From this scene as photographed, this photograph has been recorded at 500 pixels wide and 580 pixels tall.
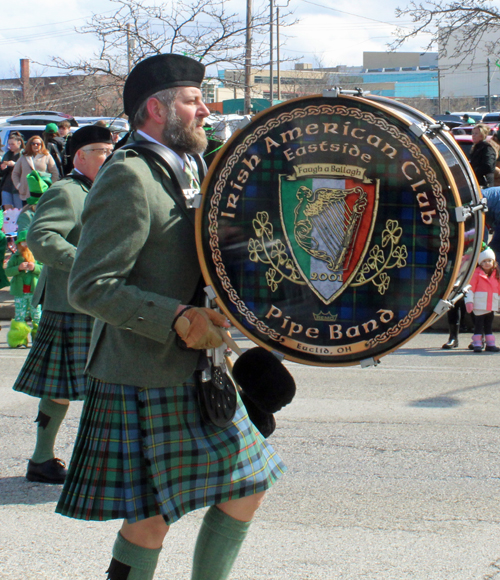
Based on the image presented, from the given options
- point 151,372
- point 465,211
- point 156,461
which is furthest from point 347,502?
point 465,211

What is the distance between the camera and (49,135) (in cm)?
1190

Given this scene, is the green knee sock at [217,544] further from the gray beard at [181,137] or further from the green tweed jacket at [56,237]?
the green tweed jacket at [56,237]

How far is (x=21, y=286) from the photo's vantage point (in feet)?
25.0

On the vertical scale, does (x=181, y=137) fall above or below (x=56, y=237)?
above

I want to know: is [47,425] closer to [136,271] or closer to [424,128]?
[136,271]

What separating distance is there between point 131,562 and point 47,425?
5.97ft

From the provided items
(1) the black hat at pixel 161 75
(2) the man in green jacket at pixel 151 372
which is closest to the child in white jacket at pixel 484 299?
(2) the man in green jacket at pixel 151 372

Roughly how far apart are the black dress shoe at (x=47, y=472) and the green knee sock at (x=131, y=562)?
176 cm

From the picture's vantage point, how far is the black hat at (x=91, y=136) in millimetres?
3887

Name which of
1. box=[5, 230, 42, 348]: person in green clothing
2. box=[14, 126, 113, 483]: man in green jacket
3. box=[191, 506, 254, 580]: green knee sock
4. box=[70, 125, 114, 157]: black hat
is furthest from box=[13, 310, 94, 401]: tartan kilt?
box=[5, 230, 42, 348]: person in green clothing

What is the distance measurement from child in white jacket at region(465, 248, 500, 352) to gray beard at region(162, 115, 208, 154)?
5.45 meters

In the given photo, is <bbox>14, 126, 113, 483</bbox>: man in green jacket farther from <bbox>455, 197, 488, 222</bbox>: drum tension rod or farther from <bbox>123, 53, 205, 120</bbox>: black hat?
<bbox>455, 197, 488, 222</bbox>: drum tension rod

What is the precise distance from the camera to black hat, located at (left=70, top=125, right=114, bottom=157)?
389 cm

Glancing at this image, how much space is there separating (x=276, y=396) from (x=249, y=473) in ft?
0.78
